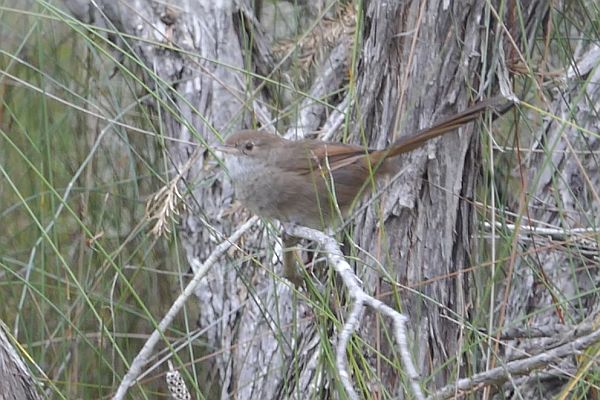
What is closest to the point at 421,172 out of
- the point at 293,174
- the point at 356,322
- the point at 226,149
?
the point at 293,174

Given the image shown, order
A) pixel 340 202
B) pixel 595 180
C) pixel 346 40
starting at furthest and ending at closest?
1. pixel 346 40
2. pixel 595 180
3. pixel 340 202

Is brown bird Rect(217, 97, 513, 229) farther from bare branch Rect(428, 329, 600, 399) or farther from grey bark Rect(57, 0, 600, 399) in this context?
bare branch Rect(428, 329, 600, 399)

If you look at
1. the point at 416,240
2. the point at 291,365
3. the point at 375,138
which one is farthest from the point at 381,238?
the point at 291,365

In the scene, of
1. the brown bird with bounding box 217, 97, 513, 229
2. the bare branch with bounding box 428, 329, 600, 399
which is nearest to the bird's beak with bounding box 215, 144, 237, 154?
the brown bird with bounding box 217, 97, 513, 229

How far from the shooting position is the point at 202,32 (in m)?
4.12

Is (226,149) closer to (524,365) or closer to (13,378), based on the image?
(13,378)

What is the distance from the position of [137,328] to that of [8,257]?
0.51 m

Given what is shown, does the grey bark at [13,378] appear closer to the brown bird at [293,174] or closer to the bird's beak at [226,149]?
the brown bird at [293,174]

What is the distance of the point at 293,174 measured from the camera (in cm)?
346

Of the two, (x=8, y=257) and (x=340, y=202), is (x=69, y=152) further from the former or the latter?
(x=340, y=202)

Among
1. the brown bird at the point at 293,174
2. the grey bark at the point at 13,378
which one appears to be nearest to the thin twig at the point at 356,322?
the grey bark at the point at 13,378

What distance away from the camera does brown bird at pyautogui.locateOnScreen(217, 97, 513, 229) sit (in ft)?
10.6

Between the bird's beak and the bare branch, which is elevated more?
the bird's beak

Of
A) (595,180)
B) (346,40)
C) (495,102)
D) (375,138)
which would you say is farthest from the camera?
(346,40)
